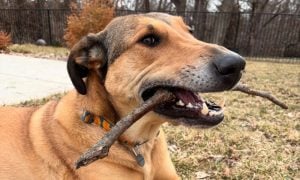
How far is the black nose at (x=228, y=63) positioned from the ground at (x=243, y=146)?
68.2 inches

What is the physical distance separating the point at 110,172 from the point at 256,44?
60.3 feet

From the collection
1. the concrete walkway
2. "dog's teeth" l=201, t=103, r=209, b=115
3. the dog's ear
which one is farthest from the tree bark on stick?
the concrete walkway

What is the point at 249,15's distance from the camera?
66.8ft

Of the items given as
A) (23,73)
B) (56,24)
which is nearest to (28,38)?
(56,24)

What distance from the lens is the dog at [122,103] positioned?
2.68 meters

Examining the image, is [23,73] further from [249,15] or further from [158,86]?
[249,15]

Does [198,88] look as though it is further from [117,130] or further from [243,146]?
[243,146]

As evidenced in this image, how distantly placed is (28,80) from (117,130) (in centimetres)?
626

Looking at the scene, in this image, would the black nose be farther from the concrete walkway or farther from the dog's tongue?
the concrete walkway

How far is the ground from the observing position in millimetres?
3980

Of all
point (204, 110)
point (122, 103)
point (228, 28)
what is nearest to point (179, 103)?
point (204, 110)

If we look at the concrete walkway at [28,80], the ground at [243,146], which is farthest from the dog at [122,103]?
the concrete walkway at [28,80]

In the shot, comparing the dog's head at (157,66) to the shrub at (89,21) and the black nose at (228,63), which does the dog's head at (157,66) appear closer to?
the black nose at (228,63)

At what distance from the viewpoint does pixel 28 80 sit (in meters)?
8.30
